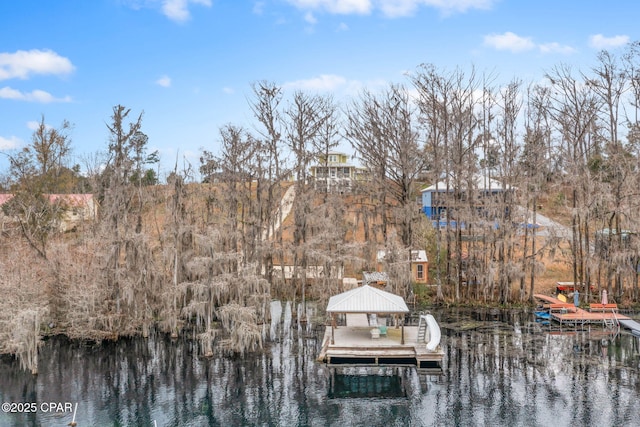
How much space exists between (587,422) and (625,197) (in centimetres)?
2023

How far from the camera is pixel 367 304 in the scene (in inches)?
859

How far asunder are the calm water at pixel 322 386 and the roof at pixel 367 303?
8.12 feet

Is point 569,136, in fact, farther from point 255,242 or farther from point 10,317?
point 10,317

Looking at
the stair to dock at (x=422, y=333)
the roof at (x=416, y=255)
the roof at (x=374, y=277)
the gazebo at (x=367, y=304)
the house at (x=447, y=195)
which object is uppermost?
the house at (x=447, y=195)

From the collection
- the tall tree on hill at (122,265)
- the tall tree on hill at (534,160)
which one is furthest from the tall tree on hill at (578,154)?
the tall tree on hill at (122,265)

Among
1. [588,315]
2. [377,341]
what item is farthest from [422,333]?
[588,315]

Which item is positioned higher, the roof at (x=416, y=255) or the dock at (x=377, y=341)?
the roof at (x=416, y=255)

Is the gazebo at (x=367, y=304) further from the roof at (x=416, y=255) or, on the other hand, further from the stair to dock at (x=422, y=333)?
the roof at (x=416, y=255)

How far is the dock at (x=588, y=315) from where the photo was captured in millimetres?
25609

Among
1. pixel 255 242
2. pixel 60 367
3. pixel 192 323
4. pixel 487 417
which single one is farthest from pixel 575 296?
pixel 60 367

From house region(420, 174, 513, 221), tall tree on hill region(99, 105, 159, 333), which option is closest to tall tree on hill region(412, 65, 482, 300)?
house region(420, 174, 513, 221)

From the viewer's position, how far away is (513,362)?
20.7 m

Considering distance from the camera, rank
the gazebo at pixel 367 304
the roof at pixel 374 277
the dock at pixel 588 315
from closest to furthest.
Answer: the gazebo at pixel 367 304, the dock at pixel 588 315, the roof at pixel 374 277

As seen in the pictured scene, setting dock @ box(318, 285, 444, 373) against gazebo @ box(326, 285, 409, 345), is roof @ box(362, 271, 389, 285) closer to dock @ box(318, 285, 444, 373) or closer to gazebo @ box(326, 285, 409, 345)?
dock @ box(318, 285, 444, 373)
